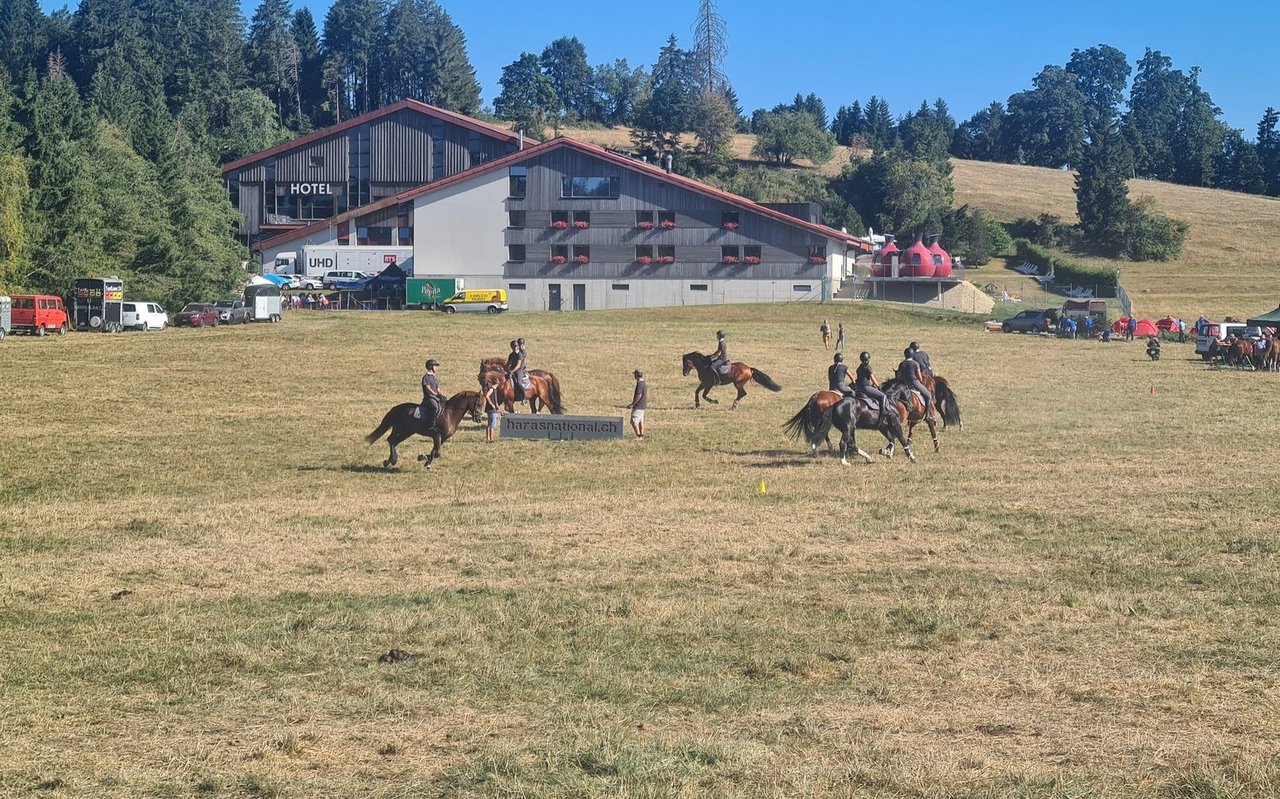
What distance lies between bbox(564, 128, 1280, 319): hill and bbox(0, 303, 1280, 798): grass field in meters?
71.4

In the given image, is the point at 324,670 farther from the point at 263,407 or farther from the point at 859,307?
the point at 859,307

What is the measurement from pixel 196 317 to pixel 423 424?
4385 cm

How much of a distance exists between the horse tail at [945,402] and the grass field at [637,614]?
1.81 feet

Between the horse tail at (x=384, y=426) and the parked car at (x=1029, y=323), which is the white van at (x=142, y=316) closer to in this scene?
the horse tail at (x=384, y=426)

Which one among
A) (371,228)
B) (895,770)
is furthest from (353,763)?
(371,228)

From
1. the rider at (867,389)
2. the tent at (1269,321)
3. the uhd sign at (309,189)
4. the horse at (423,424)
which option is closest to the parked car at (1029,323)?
the tent at (1269,321)

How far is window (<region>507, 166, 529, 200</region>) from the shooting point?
88438 mm

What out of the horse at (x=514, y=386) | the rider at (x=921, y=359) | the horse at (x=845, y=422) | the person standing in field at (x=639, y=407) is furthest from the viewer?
the horse at (x=514, y=386)

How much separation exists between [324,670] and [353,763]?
2.66 meters

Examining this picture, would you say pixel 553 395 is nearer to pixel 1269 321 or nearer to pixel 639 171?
pixel 1269 321

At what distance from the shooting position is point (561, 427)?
2936 centimetres

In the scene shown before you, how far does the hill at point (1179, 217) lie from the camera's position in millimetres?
98500

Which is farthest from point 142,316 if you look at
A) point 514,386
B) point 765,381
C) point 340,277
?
point 765,381

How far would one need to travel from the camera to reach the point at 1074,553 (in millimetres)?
17672
